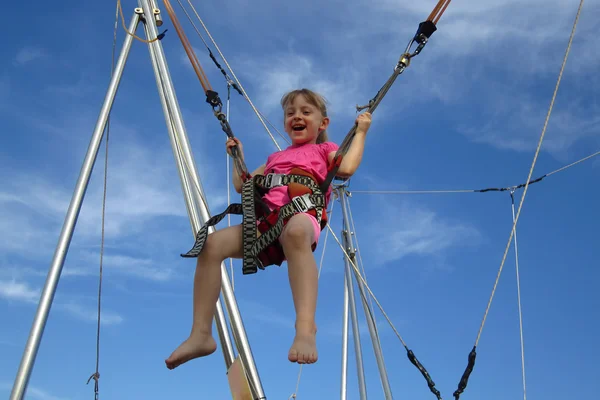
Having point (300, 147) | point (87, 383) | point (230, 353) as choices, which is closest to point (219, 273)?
point (230, 353)

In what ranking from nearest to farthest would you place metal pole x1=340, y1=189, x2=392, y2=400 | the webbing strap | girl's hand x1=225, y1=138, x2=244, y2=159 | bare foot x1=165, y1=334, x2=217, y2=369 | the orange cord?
1. bare foot x1=165, y1=334, x2=217, y2=369
2. the webbing strap
3. girl's hand x1=225, y1=138, x2=244, y2=159
4. the orange cord
5. metal pole x1=340, y1=189, x2=392, y2=400

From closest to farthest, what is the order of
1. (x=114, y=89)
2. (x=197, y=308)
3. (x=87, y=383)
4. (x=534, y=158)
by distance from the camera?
(x=197, y=308) < (x=87, y=383) < (x=114, y=89) < (x=534, y=158)

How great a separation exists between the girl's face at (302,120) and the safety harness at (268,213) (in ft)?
0.74

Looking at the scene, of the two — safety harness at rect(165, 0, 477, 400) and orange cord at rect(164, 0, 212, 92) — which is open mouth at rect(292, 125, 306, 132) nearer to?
safety harness at rect(165, 0, 477, 400)

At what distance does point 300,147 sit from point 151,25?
1.60m

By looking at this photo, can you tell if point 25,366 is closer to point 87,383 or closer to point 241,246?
point 87,383

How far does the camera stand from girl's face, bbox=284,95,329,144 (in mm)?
3045

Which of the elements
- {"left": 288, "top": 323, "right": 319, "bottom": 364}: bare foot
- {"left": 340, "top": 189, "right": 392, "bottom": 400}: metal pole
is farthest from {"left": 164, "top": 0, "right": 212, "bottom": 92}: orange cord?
{"left": 340, "top": 189, "right": 392, "bottom": 400}: metal pole

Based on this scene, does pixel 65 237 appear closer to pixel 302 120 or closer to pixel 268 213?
pixel 268 213

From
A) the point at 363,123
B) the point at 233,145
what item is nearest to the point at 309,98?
the point at 363,123

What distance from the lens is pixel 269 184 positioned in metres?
2.92

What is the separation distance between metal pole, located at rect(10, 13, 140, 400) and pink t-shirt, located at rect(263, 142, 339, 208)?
40.7 inches

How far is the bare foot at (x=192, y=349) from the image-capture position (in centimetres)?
260

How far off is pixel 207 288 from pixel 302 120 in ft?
2.71
